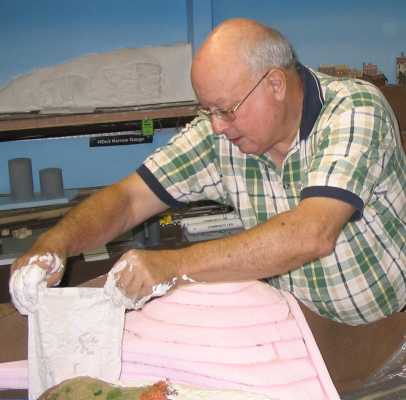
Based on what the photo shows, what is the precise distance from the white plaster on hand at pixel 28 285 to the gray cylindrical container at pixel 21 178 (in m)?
1.65

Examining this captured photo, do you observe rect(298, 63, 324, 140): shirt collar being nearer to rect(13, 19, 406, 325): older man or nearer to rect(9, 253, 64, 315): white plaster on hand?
rect(13, 19, 406, 325): older man

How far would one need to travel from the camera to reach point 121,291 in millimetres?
1122

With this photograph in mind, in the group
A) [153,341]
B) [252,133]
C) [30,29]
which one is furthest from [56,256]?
[30,29]

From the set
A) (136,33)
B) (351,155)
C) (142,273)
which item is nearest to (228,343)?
(142,273)

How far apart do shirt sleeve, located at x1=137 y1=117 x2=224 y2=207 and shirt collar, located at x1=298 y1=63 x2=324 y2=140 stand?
31cm

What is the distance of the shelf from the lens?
2658mm

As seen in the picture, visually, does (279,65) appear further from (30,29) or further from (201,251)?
(30,29)

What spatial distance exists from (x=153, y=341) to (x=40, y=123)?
177 cm

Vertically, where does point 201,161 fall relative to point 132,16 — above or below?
below

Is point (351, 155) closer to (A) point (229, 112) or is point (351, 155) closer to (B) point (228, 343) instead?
(A) point (229, 112)

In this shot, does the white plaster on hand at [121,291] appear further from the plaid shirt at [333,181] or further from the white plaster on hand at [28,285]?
the plaid shirt at [333,181]

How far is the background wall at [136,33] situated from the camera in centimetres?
283

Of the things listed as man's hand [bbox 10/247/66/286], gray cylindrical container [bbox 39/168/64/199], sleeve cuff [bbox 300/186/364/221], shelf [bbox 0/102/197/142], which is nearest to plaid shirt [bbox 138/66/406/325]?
sleeve cuff [bbox 300/186/364/221]

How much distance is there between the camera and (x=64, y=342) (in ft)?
3.75
